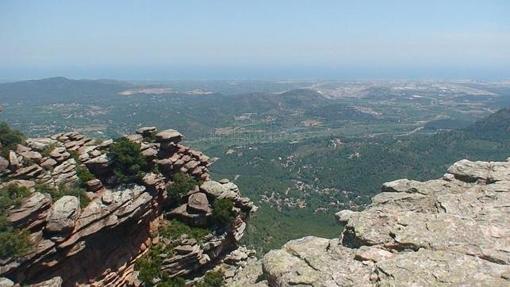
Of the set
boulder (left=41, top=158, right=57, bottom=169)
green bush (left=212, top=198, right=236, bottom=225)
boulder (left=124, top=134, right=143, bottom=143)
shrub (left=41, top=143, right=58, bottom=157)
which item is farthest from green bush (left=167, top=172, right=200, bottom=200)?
shrub (left=41, top=143, right=58, bottom=157)

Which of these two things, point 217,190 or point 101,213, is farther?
point 217,190

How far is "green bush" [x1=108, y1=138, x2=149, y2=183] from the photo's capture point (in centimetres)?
3472

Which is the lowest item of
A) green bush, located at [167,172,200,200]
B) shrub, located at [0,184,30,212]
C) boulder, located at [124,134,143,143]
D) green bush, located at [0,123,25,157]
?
green bush, located at [167,172,200,200]

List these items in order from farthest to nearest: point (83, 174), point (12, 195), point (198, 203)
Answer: point (198, 203) → point (83, 174) → point (12, 195)

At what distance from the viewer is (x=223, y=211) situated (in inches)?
1516

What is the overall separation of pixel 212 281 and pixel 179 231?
483 cm

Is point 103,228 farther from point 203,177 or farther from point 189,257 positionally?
point 203,177

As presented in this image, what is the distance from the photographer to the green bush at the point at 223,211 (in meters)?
38.5

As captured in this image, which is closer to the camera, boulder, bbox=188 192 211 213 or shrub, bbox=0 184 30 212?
shrub, bbox=0 184 30 212

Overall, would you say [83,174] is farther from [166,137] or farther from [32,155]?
[166,137]

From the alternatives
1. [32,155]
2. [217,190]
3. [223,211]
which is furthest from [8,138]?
[223,211]

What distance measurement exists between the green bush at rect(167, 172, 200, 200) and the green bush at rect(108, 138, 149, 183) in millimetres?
3487

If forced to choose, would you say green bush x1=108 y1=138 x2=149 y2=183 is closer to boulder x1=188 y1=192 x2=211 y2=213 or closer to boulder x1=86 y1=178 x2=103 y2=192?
boulder x1=86 y1=178 x2=103 y2=192

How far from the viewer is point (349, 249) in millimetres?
19828
